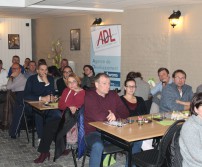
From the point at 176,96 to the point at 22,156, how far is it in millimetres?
2542

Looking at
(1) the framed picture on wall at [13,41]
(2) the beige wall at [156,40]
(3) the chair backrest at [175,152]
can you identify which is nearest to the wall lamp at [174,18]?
(2) the beige wall at [156,40]

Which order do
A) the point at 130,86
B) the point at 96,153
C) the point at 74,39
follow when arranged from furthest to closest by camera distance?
the point at 74,39, the point at 130,86, the point at 96,153

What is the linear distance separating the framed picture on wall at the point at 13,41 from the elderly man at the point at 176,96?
26.5 ft

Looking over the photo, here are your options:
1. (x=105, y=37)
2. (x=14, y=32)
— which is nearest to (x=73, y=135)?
(x=105, y=37)

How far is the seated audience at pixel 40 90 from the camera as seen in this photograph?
5537 mm

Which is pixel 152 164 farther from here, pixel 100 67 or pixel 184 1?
pixel 100 67

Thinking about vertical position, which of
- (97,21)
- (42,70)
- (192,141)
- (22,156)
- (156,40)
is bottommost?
(22,156)

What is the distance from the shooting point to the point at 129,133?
343 centimetres

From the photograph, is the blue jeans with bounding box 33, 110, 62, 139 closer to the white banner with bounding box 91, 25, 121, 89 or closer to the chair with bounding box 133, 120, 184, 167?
the chair with bounding box 133, 120, 184, 167

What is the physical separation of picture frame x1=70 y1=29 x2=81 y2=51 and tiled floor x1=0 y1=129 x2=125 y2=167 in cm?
437

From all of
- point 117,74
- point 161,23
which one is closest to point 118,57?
point 117,74

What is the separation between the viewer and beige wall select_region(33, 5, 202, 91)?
6.34 m

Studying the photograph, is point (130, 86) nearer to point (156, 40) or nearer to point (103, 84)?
point (103, 84)

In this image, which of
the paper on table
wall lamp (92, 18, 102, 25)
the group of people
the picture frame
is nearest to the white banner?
wall lamp (92, 18, 102, 25)
